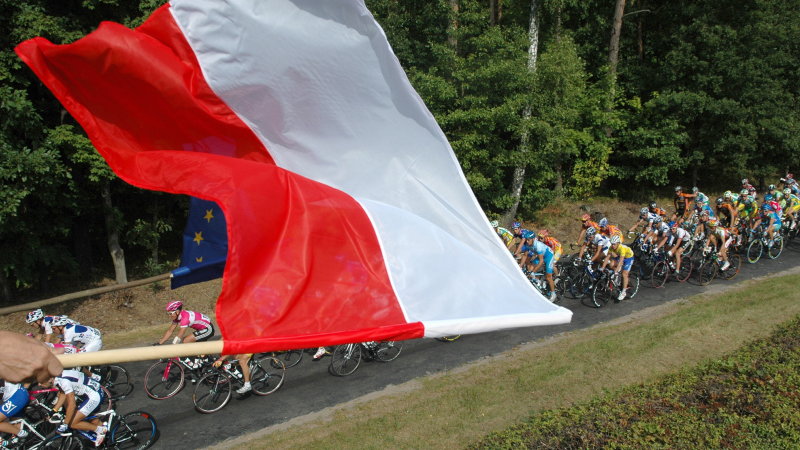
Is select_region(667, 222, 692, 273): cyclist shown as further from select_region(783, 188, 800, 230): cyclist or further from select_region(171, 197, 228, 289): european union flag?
select_region(171, 197, 228, 289): european union flag

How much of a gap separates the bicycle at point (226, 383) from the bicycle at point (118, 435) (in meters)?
0.87

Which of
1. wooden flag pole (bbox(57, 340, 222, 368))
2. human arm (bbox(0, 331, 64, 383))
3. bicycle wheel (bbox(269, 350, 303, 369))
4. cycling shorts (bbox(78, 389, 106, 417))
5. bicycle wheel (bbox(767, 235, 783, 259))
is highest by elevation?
human arm (bbox(0, 331, 64, 383))

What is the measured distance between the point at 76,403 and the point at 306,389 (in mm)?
3642

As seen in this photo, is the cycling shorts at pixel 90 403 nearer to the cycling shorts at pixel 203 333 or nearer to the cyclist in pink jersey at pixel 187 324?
the cyclist in pink jersey at pixel 187 324

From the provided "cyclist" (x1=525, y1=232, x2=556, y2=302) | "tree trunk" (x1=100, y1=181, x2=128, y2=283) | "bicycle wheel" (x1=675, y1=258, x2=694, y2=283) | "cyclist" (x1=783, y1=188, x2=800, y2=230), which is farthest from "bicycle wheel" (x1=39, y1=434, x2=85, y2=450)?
"cyclist" (x1=783, y1=188, x2=800, y2=230)

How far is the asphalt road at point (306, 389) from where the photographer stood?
8867mm

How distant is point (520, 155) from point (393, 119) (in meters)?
15.3

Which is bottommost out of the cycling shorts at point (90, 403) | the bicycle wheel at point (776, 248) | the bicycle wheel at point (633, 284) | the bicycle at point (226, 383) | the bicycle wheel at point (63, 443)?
the bicycle wheel at point (776, 248)

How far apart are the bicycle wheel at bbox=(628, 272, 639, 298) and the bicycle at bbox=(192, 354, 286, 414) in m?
9.34

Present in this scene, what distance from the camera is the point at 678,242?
14.9m

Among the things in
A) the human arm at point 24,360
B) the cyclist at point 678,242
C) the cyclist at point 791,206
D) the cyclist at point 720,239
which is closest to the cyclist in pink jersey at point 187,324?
the human arm at point 24,360

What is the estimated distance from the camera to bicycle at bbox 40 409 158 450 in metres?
7.96

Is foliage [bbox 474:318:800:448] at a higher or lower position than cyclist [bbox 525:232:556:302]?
higher

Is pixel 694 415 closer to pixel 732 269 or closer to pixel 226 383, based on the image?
pixel 226 383
